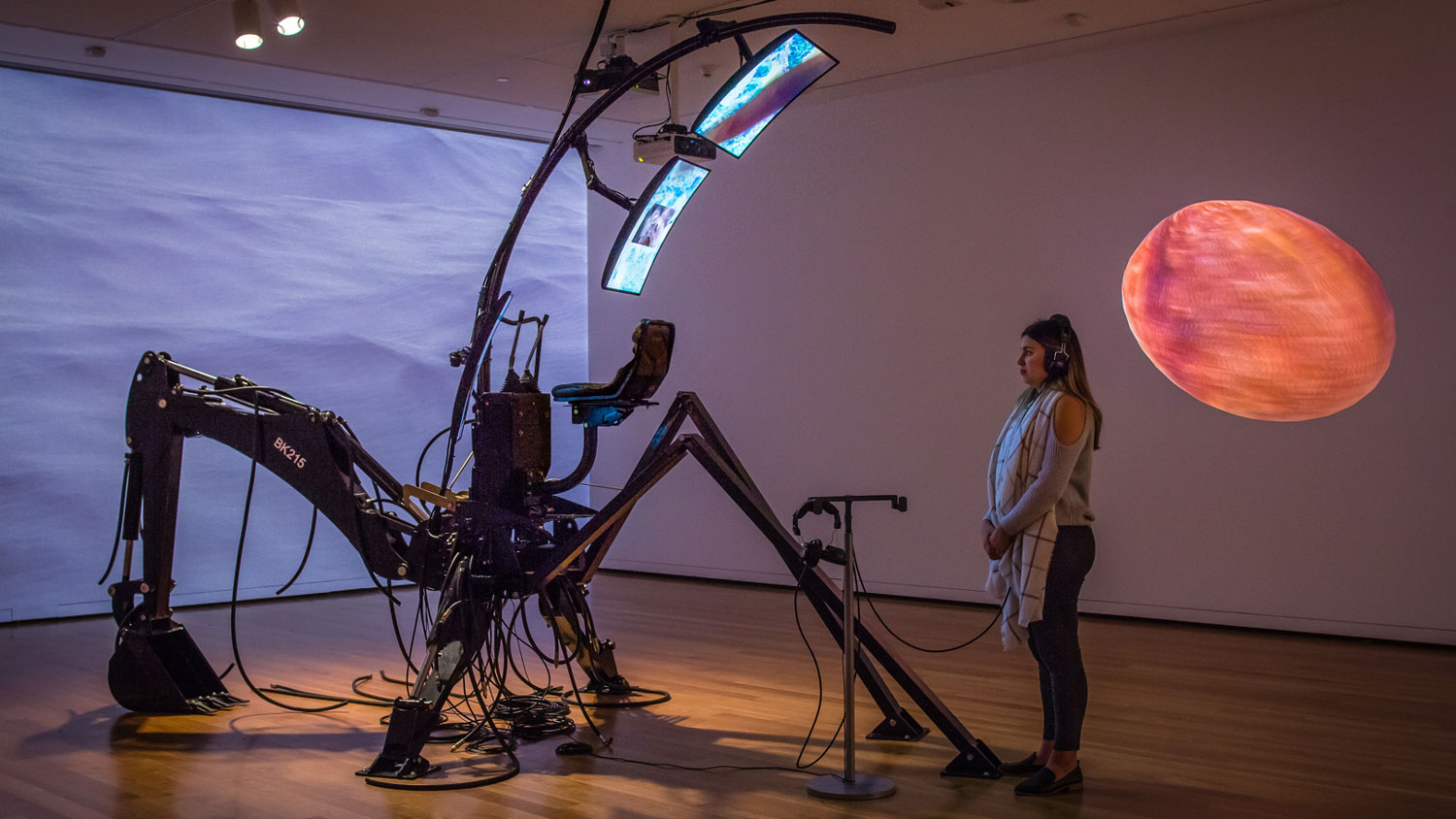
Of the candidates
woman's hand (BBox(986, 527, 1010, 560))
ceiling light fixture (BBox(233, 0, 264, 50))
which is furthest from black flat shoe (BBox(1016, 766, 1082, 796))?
ceiling light fixture (BBox(233, 0, 264, 50))

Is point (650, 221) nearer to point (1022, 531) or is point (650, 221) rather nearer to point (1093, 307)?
point (1022, 531)

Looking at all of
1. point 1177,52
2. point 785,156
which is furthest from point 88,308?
point 1177,52

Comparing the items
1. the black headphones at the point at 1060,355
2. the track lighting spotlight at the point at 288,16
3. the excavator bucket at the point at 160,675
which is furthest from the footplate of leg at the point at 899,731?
the track lighting spotlight at the point at 288,16

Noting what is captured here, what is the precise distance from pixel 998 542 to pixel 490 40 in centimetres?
445

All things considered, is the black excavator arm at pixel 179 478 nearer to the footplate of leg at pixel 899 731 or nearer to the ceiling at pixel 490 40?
the footplate of leg at pixel 899 731

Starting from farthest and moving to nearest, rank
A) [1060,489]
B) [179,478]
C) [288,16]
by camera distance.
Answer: [288,16], [179,478], [1060,489]

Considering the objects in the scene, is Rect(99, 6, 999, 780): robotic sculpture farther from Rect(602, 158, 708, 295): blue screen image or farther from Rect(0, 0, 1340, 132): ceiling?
Rect(0, 0, 1340, 132): ceiling

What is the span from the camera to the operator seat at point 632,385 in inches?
167

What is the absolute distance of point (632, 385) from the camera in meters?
4.30

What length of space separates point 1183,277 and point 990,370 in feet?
7.62

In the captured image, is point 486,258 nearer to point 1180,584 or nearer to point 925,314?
point 925,314

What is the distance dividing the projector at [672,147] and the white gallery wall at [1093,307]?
189 centimetres

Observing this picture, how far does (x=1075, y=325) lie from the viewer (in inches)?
289

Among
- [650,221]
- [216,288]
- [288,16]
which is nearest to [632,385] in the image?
[650,221]
